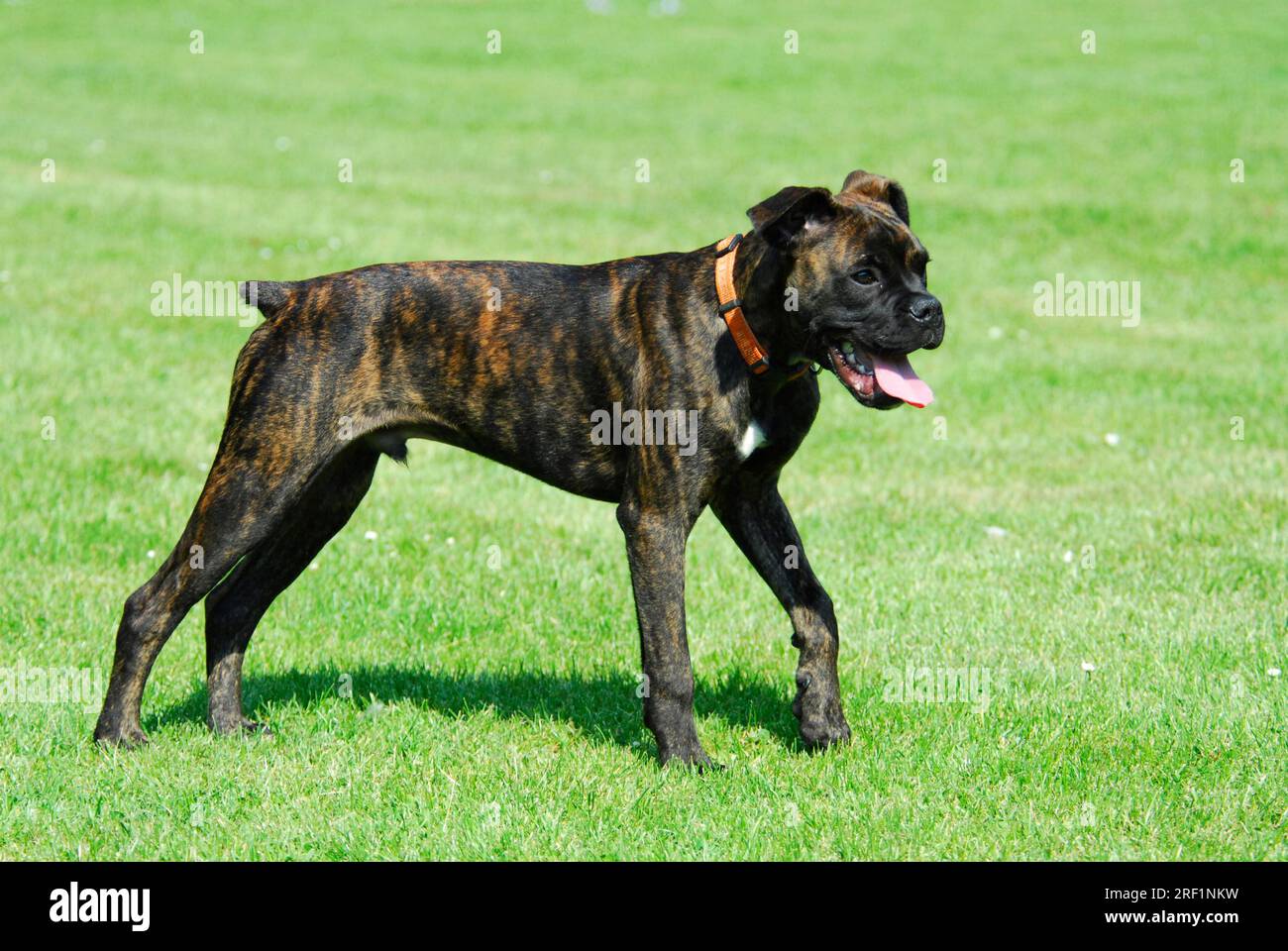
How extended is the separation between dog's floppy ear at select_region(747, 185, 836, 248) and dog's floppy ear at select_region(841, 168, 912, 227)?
46 centimetres

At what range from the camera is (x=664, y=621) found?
540 cm

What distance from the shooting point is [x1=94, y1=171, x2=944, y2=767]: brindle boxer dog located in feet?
17.0

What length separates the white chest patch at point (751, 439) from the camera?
531cm

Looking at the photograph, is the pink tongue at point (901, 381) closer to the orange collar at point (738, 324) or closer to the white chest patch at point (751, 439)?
the orange collar at point (738, 324)

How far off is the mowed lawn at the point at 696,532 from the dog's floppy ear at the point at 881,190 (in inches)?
79.2

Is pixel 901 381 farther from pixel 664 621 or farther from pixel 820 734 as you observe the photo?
pixel 820 734

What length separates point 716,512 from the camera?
5.84 metres

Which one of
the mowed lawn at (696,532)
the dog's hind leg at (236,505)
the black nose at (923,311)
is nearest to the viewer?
the black nose at (923,311)

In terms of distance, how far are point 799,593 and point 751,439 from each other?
76cm

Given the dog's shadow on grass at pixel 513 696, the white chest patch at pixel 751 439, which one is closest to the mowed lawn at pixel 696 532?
the dog's shadow on grass at pixel 513 696

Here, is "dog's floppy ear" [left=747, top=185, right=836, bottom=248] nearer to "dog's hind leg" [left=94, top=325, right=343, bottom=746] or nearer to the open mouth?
the open mouth

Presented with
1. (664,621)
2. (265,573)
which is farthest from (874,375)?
(265,573)

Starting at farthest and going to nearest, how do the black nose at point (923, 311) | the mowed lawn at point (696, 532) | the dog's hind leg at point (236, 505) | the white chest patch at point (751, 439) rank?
the dog's hind leg at point (236, 505), the white chest patch at point (751, 439), the mowed lawn at point (696, 532), the black nose at point (923, 311)

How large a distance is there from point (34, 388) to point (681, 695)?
727 centimetres
